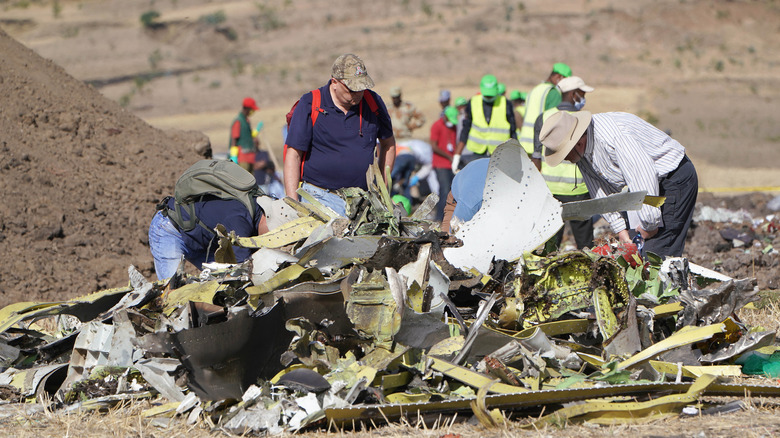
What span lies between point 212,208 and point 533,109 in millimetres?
3866

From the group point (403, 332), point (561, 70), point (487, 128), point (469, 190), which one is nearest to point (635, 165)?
point (469, 190)

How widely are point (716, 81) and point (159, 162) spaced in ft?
83.9

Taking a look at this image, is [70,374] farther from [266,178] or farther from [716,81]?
[716,81]

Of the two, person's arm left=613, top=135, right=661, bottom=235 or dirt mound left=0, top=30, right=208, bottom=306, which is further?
dirt mound left=0, top=30, right=208, bottom=306

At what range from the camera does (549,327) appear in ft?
12.9

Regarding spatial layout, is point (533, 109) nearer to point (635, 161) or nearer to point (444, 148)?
point (444, 148)

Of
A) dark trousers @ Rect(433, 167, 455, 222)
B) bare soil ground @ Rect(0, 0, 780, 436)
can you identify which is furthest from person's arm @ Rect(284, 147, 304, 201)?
dark trousers @ Rect(433, 167, 455, 222)

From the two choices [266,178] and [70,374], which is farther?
[266,178]

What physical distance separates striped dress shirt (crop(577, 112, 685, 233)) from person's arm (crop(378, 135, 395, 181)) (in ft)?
4.59

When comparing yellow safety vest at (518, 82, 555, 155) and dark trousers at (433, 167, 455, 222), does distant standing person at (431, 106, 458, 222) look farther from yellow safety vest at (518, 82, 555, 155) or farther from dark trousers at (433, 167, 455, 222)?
yellow safety vest at (518, 82, 555, 155)

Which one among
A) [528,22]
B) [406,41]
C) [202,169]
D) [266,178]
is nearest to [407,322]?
[202,169]

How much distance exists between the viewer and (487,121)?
857 centimetres

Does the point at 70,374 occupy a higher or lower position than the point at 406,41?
higher

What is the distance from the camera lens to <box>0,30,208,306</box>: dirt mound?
267 inches
